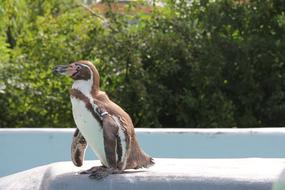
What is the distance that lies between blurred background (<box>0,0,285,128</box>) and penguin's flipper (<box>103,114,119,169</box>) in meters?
3.74

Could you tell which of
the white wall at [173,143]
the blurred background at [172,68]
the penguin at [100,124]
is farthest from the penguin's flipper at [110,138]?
the blurred background at [172,68]

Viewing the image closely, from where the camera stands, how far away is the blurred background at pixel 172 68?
22.8ft

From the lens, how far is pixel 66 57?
23.5ft

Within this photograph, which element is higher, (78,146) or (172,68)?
(78,146)

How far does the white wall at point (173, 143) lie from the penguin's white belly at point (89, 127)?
6.28 feet

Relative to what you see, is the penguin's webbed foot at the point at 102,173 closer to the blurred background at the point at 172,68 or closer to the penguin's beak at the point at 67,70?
the penguin's beak at the point at 67,70

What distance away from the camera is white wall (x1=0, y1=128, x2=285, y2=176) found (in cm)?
494

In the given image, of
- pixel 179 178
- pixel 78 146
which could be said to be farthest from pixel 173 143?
pixel 179 178

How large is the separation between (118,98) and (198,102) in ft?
2.58

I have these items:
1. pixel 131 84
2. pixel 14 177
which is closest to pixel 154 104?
pixel 131 84

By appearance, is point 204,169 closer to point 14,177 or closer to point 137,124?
point 14,177

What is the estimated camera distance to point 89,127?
306 cm

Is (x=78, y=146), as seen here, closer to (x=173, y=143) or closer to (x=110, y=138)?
(x=110, y=138)

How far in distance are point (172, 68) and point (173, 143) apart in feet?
6.69
